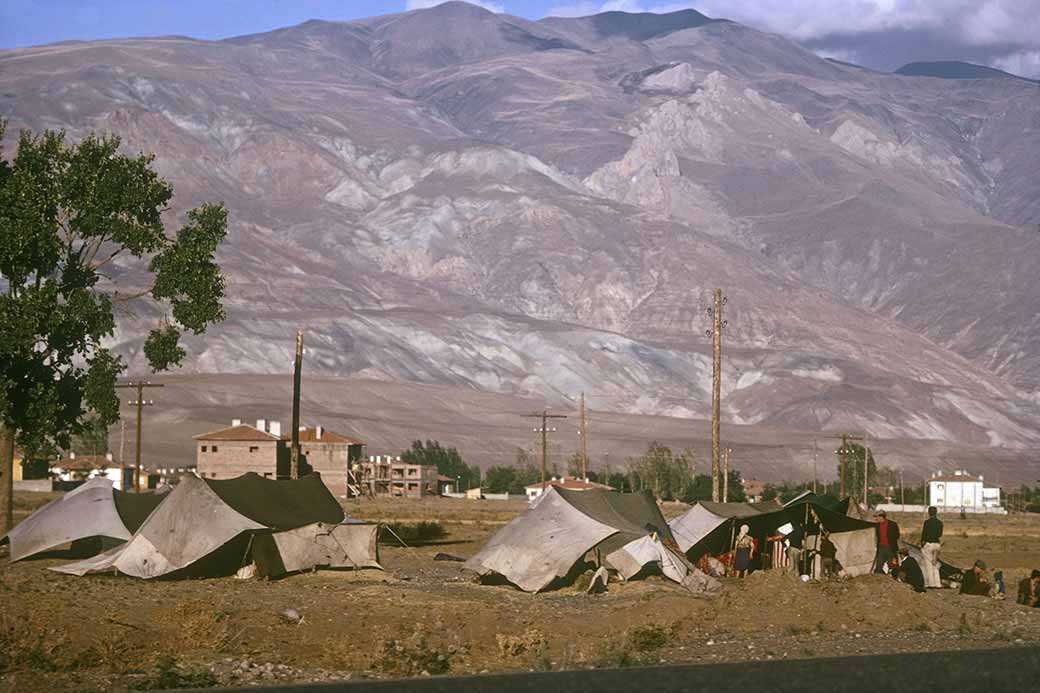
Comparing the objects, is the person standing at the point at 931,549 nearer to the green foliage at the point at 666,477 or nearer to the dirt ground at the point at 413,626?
the dirt ground at the point at 413,626

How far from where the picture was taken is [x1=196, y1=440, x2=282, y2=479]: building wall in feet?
341

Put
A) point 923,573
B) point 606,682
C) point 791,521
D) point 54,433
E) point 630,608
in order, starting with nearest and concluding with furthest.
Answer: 1. point 606,682
2. point 630,608
3. point 923,573
4. point 791,521
5. point 54,433

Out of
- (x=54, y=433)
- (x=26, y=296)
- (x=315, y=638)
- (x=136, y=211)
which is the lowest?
(x=315, y=638)

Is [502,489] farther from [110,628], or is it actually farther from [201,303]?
A: [110,628]

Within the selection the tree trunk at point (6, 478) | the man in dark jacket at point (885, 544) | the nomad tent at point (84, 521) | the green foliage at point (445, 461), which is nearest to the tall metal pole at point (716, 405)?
the man in dark jacket at point (885, 544)

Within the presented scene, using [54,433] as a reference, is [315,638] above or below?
below

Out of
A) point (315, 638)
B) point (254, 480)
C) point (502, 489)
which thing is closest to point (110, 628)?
point (315, 638)

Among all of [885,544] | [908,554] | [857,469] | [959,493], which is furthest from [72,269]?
[959,493]

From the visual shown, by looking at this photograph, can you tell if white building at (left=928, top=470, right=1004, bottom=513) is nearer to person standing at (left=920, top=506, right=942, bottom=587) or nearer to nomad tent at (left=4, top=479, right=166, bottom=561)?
Answer: person standing at (left=920, top=506, right=942, bottom=587)

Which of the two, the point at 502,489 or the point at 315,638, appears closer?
the point at 315,638

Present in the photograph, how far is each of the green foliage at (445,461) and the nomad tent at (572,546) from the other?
4267 inches

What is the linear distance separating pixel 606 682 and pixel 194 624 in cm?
915

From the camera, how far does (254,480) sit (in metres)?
31.6

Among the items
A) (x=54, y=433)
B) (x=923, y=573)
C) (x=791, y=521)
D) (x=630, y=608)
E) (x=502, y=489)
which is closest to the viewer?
(x=630, y=608)
